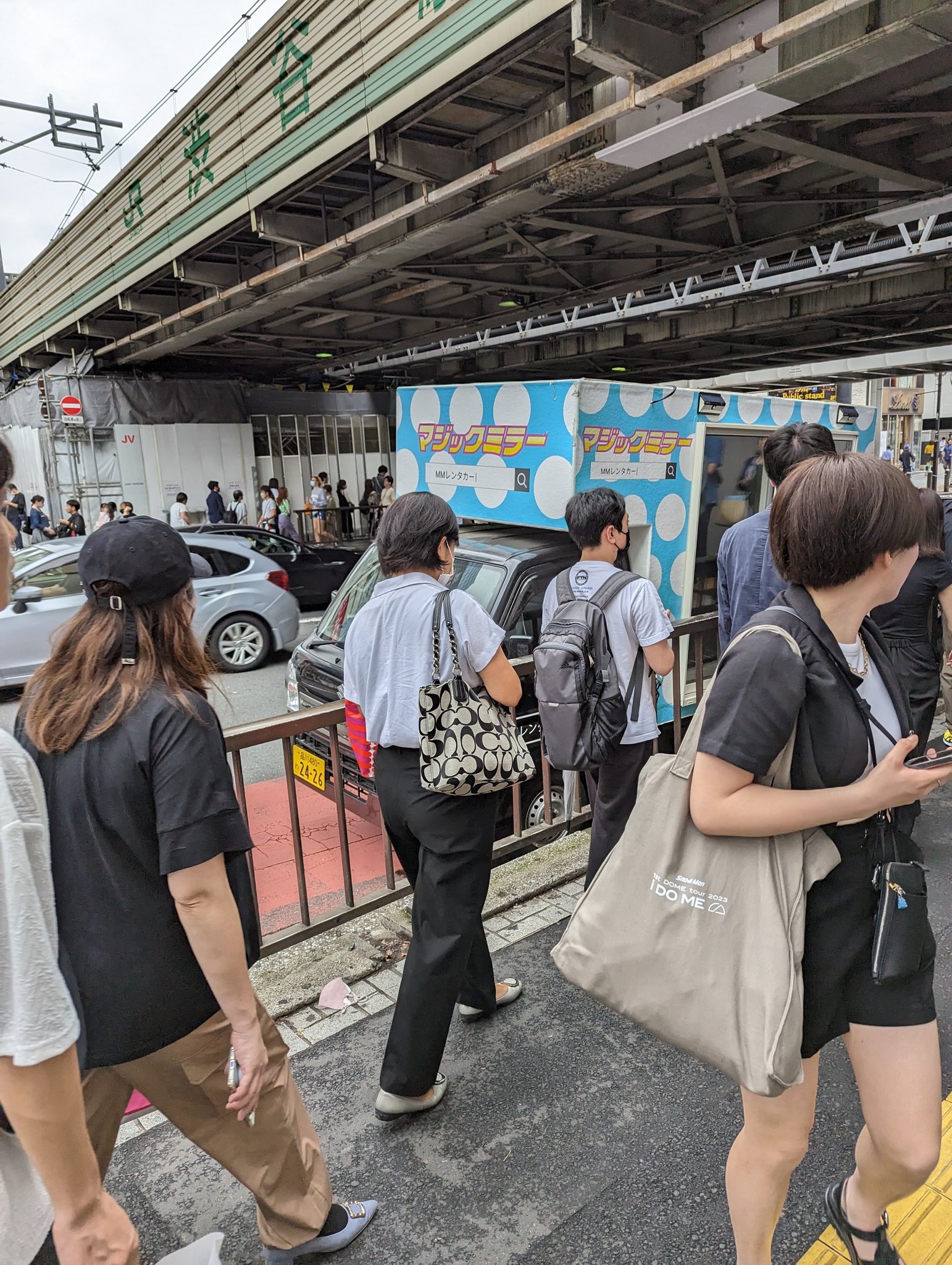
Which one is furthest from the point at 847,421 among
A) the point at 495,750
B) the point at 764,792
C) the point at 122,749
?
the point at 122,749

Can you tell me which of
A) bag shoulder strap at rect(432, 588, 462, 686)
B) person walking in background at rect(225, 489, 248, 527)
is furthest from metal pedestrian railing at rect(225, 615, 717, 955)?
person walking in background at rect(225, 489, 248, 527)

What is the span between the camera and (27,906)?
3.45 feet

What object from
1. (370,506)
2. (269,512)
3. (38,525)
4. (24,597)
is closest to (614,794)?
(24,597)

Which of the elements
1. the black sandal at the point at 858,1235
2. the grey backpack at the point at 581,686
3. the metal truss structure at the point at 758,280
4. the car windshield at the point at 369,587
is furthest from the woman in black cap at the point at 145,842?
the metal truss structure at the point at 758,280

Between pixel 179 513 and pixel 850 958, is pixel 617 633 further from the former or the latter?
pixel 179 513

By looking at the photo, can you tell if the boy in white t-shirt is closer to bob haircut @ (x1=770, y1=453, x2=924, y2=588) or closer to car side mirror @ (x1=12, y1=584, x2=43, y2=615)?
bob haircut @ (x1=770, y1=453, x2=924, y2=588)

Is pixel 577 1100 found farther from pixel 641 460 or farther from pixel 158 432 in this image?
pixel 158 432

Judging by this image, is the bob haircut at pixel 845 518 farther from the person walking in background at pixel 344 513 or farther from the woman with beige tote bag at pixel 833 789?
the person walking in background at pixel 344 513

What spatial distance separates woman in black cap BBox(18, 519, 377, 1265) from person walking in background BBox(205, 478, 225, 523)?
1871cm

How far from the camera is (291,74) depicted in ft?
24.3

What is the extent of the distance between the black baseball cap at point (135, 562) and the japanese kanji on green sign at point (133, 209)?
38.7 feet

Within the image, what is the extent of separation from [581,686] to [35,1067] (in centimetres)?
228

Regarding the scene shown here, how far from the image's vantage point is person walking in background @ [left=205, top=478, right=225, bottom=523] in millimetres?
→ 19281

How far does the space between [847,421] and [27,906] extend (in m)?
6.81
